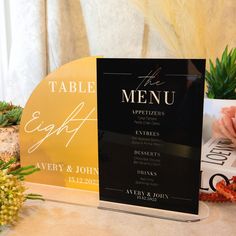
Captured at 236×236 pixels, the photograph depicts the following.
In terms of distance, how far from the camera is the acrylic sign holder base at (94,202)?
0.52 metres

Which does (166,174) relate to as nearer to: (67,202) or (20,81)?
(67,202)

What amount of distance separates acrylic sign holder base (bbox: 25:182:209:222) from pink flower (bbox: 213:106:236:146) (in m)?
0.20

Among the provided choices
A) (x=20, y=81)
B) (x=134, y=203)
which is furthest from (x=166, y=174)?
(x=20, y=81)

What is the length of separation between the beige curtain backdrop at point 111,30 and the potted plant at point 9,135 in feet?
0.96

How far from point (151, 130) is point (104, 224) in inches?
7.7

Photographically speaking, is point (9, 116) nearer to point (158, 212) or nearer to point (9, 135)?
point (9, 135)

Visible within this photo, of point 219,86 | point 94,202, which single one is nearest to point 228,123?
point 219,86

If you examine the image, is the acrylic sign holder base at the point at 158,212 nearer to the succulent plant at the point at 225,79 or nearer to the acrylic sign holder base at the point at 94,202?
the acrylic sign holder base at the point at 94,202

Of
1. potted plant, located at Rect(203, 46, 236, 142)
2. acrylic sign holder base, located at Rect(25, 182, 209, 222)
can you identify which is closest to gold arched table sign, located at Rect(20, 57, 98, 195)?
acrylic sign holder base, located at Rect(25, 182, 209, 222)

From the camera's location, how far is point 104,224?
1.66ft

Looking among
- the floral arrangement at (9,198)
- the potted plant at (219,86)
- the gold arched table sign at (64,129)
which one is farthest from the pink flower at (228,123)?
the floral arrangement at (9,198)

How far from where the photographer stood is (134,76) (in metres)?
0.53

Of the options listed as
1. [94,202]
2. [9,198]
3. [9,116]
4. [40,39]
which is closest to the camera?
[9,198]

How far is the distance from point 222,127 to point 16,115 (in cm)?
53
